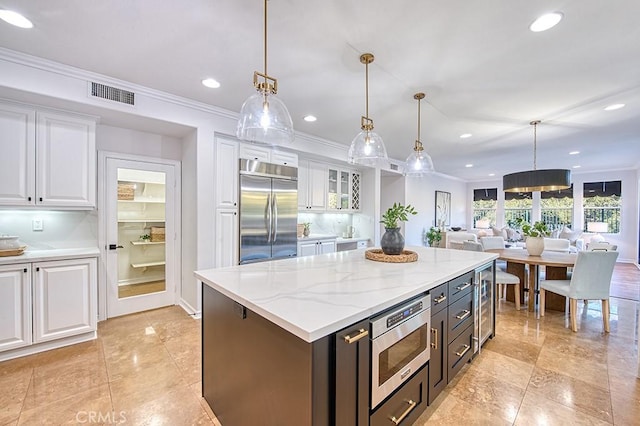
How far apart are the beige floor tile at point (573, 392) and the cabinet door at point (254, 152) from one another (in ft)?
12.2

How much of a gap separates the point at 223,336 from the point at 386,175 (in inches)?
232

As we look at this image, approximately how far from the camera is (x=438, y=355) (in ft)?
6.00

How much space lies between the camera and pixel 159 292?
3730 mm

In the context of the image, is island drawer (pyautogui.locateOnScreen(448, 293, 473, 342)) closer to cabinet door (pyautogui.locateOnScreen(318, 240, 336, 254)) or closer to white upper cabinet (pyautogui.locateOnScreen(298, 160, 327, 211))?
cabinet door (pyautogui.locateOnScreen(318, 240, 336, 254))

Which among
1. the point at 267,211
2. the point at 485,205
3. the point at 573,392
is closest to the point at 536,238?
the point at 573,392

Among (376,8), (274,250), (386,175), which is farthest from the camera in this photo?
(386,175)

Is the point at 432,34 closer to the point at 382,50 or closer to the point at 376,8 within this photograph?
the point at 382,50

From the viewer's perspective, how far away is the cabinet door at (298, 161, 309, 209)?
4855 mm

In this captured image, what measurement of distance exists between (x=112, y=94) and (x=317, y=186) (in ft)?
10.6

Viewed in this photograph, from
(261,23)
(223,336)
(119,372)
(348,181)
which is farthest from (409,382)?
(348,181)

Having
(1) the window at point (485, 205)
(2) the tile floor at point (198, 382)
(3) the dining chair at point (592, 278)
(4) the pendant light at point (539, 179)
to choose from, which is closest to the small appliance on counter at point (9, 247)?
(2) the tile floor at point (198, 382)

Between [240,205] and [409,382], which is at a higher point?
[240,205]

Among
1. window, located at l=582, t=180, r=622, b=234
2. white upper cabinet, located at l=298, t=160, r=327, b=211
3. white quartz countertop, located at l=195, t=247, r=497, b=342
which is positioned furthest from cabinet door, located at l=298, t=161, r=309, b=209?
window, located at l=582, t=180, r=622, b=234

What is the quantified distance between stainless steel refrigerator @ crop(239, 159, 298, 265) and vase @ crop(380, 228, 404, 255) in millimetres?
1978
